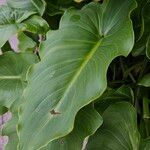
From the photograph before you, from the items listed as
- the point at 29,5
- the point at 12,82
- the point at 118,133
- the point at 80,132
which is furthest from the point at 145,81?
the point at 29,5

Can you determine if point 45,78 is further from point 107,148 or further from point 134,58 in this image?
point 134,58

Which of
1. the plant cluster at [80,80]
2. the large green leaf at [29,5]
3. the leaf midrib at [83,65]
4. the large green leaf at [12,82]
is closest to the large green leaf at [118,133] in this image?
the plant cluster at [80,80]

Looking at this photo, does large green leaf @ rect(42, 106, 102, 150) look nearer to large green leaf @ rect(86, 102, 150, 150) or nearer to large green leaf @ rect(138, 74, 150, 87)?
large green leaf @ rect(86, 102, 150, 150)

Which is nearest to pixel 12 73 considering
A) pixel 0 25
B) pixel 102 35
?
pixel 0 25

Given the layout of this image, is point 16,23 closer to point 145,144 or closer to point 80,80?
point 80,80

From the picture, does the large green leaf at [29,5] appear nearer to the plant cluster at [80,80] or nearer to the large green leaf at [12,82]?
the plant cluster at [80,80]
